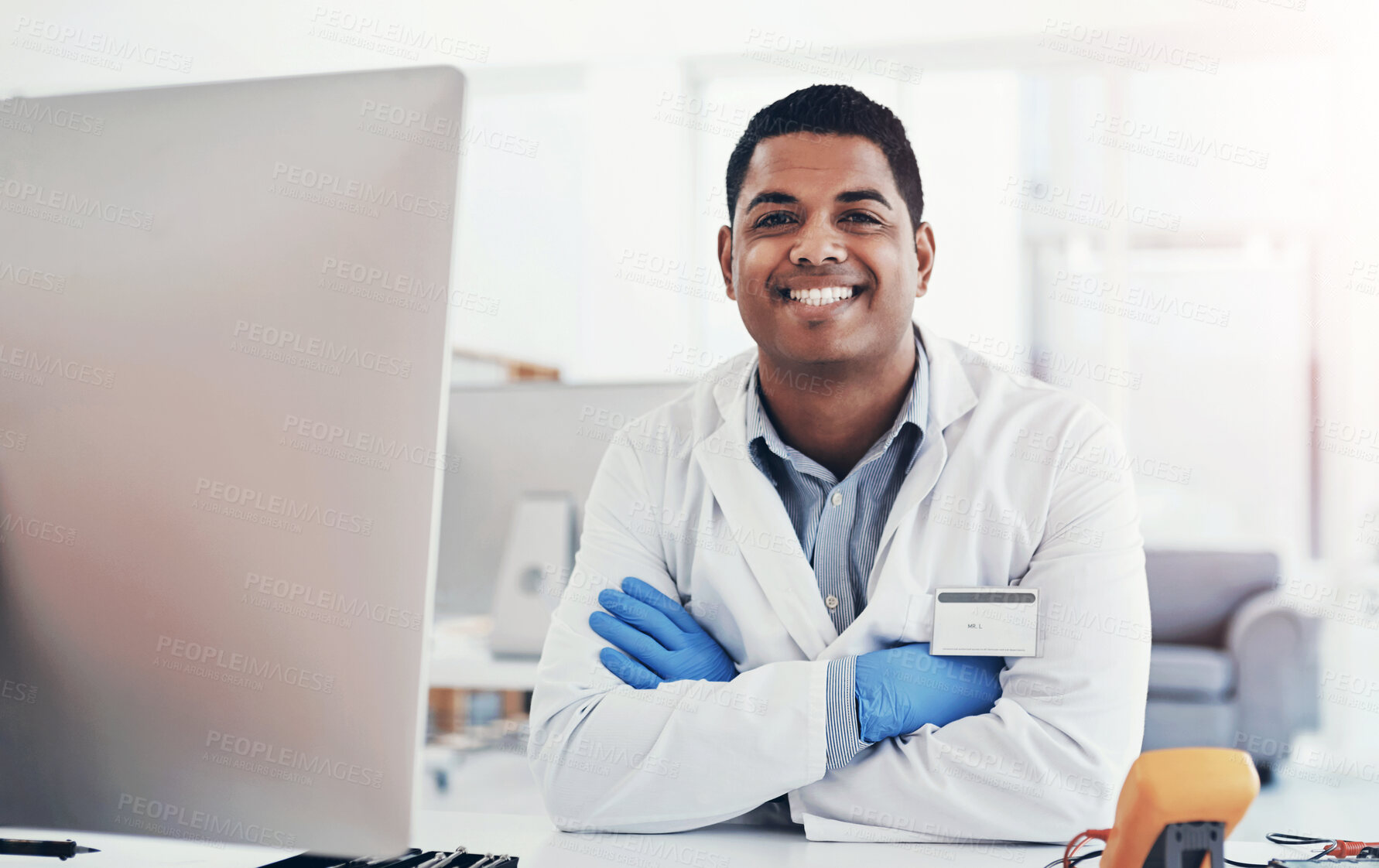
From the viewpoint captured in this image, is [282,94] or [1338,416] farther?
[1338,416]

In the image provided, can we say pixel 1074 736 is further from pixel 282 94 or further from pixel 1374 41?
pixel 1374 41

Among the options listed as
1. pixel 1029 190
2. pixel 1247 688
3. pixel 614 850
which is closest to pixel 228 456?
pixel 614 850

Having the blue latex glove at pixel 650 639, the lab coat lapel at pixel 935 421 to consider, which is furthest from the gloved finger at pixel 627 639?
the lab coat lapel at pixel 935 421

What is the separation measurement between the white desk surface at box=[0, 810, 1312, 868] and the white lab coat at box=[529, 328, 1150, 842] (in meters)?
0.05

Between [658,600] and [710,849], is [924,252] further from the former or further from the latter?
[710,849]

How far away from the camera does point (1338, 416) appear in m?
A: 5.07

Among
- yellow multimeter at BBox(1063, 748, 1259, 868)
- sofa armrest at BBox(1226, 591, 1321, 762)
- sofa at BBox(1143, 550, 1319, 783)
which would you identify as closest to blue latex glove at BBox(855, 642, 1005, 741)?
yellow multimeter at BBox(1063, 748, 1259, 868)

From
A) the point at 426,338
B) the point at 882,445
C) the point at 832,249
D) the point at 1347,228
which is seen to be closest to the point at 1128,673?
the point at 882,445

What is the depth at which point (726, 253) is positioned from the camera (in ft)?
5.67

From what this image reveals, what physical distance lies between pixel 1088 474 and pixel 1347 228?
14.8ft

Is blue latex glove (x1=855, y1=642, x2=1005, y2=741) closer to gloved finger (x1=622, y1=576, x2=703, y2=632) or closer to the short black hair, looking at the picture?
gloved finger (x1=622, y1=576, x2=703, y2=632)

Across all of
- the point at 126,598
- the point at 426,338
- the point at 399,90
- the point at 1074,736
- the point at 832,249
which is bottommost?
the point at 1074,736

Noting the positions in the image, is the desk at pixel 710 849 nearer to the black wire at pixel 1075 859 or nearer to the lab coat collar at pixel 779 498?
the black wire at pixel 1075 859

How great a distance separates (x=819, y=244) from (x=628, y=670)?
2.23ft
